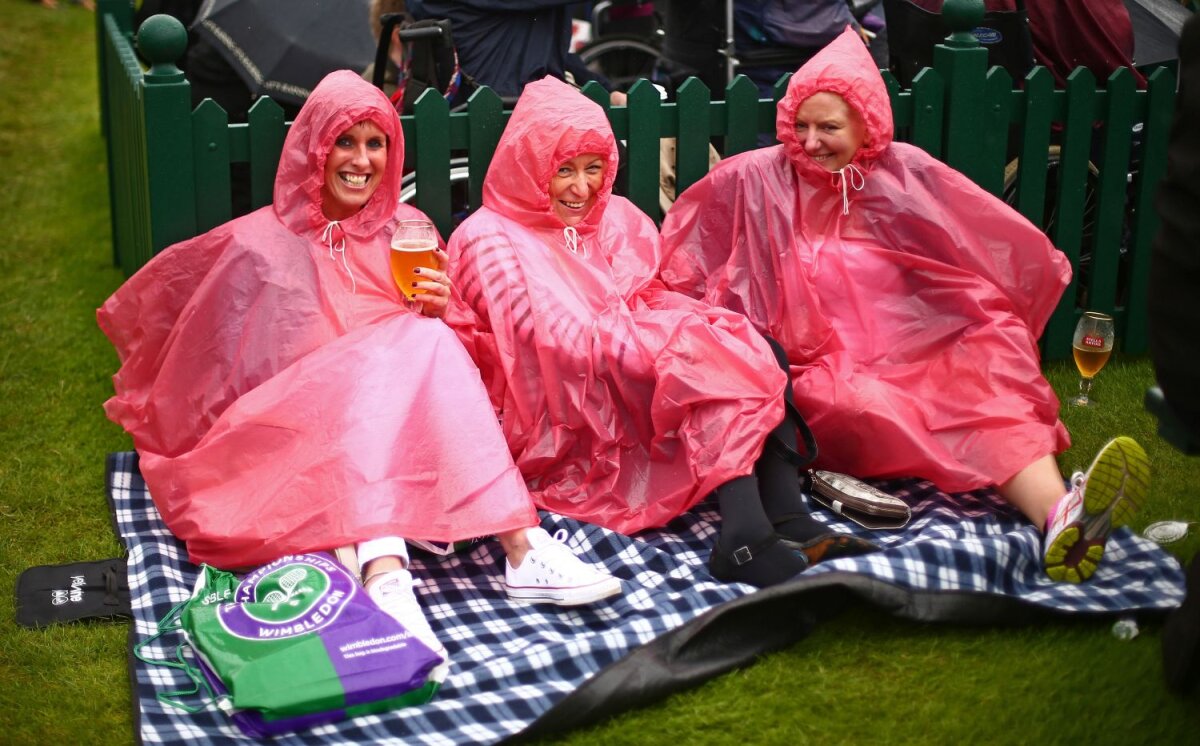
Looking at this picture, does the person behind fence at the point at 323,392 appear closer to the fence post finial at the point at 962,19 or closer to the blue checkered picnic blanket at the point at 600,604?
the blue checkered picnic blanket at the point at 600,604

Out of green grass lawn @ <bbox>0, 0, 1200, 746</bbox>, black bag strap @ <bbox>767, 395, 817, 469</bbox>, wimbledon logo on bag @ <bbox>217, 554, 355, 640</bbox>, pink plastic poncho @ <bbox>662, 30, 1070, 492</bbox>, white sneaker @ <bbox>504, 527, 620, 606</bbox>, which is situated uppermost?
pink plastic poncho @ <bbox>662, 30, 1070, 492</bbox>

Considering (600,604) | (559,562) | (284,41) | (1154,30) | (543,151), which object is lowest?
(600,604)

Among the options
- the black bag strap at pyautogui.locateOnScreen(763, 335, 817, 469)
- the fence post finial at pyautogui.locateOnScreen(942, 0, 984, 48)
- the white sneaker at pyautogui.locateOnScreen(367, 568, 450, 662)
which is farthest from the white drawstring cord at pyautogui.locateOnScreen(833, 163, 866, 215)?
the white sneaker at pyautogui.locateOnScreen(367, 568, 450, 662)

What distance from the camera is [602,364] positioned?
4195mm

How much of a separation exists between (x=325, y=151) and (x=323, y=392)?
2.49 ft

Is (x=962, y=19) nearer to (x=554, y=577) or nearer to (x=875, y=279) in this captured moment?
Answer: (x=875, y=279)

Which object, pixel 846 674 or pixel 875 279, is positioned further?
pixel 875 279

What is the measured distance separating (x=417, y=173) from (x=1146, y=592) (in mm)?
2681

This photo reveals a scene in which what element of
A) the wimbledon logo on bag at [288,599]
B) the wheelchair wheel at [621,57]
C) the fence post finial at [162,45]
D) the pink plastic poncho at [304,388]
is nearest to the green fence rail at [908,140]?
the fence post finial at [162,45]

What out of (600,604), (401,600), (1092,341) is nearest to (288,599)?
(401,600)

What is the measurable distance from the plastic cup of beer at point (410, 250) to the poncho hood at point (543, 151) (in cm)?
49

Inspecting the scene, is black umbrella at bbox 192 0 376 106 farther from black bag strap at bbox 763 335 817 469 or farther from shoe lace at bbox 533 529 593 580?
shoe lace at bbox 533 529 593 580

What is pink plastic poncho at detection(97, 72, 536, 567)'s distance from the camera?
375 cm

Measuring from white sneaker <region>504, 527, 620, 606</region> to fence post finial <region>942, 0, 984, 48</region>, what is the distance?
2.59 m
